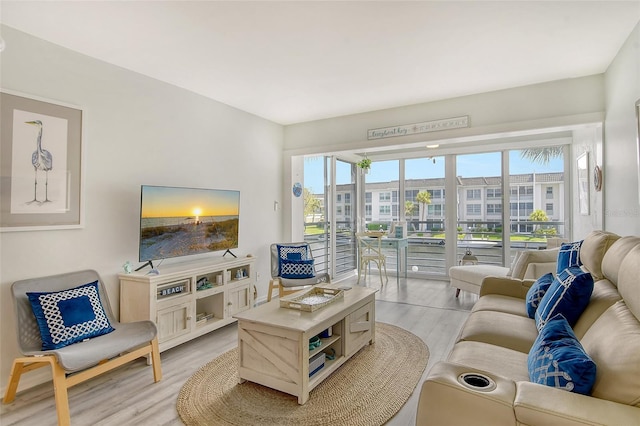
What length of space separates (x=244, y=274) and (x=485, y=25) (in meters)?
3.25

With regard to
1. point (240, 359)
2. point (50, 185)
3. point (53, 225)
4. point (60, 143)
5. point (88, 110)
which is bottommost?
point (240, 359)

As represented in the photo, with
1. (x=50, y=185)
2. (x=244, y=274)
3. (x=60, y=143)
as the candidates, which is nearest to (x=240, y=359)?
(x=244, y=274)

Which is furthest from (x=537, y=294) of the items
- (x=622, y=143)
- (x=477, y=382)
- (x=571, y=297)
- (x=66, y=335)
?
(x=66, y=335)

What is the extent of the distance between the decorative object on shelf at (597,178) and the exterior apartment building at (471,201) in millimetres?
1745

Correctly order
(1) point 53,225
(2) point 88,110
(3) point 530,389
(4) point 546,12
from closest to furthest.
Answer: (3) point 530,389
(4) point 546,12
(1) point 53,225
(2) point 88,110

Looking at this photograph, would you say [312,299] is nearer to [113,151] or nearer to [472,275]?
[113,151]

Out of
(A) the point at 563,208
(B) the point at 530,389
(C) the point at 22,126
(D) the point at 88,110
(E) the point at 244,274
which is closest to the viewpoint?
(B) the point at 530,389

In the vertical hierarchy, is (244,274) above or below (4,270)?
below

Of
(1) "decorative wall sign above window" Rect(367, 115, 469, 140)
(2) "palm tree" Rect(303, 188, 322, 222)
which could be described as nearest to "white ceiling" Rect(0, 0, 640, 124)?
(1) "decorative wall sign above window" Rect(367, 115, 469, 140)

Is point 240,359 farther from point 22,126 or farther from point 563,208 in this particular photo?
point 563,208

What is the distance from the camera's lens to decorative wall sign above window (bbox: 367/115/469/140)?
393 cm

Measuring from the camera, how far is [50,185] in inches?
102

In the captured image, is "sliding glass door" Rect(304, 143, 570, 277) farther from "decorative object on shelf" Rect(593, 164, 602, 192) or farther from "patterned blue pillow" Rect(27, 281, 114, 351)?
"patterned blue pillow" Rect(27, 281, 114, 351)

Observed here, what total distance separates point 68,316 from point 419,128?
385cm
